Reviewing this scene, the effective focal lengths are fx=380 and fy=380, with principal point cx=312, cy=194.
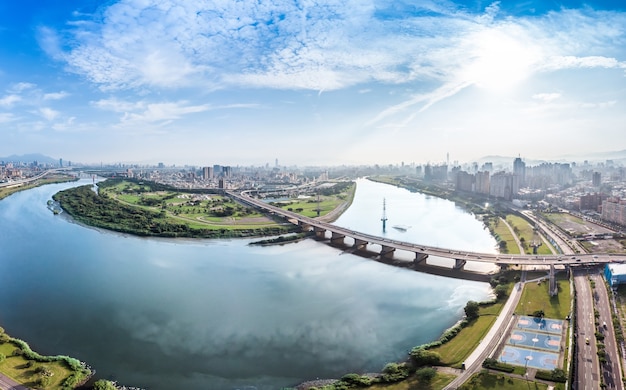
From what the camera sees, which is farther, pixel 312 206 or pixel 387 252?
pixel 312 206

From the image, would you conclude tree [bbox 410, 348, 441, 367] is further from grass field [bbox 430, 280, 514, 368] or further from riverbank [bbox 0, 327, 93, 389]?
riverbank [bbox 0, 327, 93, 389]

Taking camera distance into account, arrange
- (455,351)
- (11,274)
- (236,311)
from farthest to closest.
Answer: (11,274) → (236,311) → (455,351)

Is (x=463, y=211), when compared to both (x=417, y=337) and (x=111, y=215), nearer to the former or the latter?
(x=417, y=337)

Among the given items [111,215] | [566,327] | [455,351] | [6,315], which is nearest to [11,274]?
[6,315]

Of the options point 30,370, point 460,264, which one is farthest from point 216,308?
point 460,264

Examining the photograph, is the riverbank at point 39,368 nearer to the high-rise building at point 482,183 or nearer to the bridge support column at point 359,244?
the bridge support column at point 359,244

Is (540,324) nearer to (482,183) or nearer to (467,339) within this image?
(467,339)

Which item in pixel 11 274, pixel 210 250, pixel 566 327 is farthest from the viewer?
pixel 210 250

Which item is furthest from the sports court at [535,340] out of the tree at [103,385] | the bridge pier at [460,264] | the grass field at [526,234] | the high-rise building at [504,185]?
the high-rise building at [504,185]
